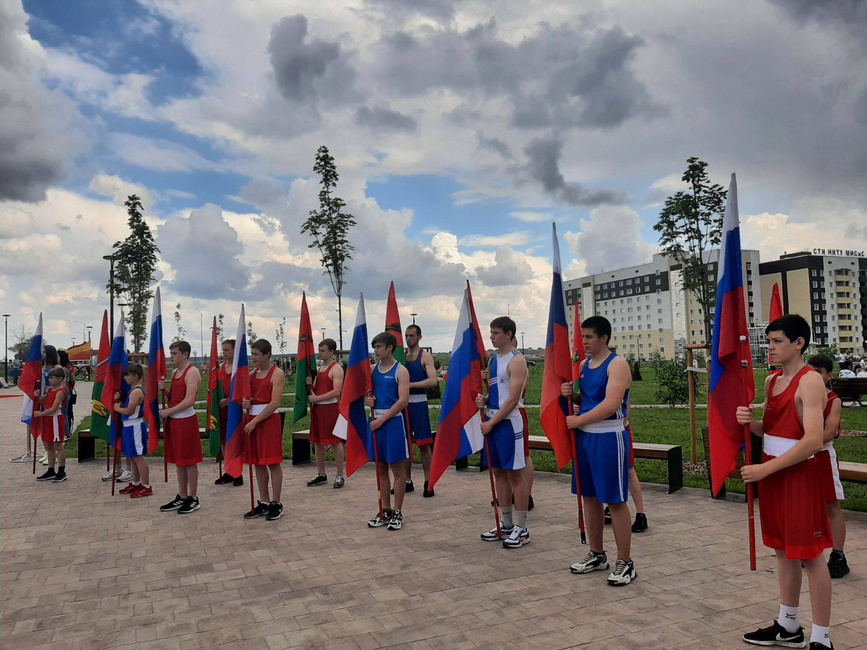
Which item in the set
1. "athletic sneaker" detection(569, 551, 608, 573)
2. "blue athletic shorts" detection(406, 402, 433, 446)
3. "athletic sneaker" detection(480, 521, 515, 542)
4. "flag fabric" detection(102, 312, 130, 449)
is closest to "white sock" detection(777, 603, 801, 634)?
"athletic sneaker" detection(569, 551, 608, 573)

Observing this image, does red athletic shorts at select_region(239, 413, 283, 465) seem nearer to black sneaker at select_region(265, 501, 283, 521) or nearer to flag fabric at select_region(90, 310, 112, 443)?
black sneaker at select_region(265, 501, 283, 521)

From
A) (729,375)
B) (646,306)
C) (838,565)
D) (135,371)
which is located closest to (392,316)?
(135,371)

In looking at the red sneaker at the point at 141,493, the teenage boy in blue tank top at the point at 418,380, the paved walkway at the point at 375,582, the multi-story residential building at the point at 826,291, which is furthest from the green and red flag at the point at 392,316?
the multi-story residential building at the point at 826,291

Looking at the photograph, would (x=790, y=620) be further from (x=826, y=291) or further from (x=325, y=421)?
(x=826, y=291)

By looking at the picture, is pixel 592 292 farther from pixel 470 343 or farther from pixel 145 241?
pixel 470 343

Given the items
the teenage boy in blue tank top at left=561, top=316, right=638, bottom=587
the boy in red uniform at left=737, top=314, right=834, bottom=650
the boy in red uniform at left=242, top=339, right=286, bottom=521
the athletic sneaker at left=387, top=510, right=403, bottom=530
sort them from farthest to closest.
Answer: the boy in red uniform at left=242, top=339, right=286, bottom=521 < the athletic sneaker at left=387, top=510, right=403, bottom=530 < the teenage boy in blue tank top at left=561, top=316, right=638, bottom=587 < the boy in red uniform at left=737, top=314, right=834, bottom=650

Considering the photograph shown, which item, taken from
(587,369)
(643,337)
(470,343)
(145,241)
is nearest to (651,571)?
(587,369)

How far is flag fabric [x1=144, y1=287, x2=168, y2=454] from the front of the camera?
28.1 ft

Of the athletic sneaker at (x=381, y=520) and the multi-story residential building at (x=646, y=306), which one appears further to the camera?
the multi-story residential building at (x=646, y=306)

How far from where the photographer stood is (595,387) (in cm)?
486

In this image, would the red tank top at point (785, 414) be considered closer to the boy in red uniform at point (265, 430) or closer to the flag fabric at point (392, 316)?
the boy in red uniform at point (265, 430)

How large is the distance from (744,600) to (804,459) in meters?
1.56

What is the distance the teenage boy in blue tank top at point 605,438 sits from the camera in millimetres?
4695

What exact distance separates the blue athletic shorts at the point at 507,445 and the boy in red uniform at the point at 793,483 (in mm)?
2389
